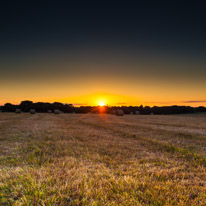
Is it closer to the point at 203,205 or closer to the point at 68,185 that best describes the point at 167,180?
the point at 203,205

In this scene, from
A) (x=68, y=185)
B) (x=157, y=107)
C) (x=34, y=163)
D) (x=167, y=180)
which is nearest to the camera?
(x=68, y=185)

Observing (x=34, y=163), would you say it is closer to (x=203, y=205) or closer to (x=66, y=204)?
(x=66, y=204)

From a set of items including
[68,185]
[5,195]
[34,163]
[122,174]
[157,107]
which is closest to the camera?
[5,195]

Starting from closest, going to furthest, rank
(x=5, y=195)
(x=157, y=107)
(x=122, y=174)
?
1. (x=5, y=195)
2. (x=122, y=174)
3. (x=157, y=107)

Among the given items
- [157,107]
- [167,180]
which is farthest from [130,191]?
[157,107]

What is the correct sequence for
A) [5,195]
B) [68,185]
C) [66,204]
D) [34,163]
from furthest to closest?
[34,163] → [68,185] → [5,195] → [66,204]

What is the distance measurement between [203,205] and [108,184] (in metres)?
2.09

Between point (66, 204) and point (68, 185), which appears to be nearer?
point (66, 204)

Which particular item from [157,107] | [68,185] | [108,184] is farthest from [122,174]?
[157,107]

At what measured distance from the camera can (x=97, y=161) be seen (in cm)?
567

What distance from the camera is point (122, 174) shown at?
14.6ft

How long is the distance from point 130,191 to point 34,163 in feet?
12.2

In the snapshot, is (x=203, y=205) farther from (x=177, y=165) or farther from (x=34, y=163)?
(x=34, y=163)

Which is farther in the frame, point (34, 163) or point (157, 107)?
point (157, 107)
